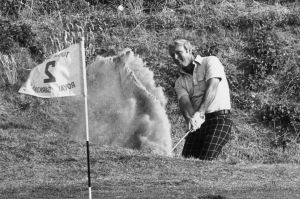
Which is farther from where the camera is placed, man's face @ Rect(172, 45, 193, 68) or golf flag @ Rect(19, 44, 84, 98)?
man's face @ Rect(172, 45, 193, 68)

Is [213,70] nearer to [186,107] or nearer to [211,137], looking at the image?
[186,107]

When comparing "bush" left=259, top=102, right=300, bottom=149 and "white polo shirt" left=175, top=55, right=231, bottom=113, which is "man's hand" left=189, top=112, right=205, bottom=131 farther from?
"bush" left=259, top=102, right=300, bottom=149

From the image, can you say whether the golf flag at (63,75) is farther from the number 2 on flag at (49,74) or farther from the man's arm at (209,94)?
the man's arm at (209,94)

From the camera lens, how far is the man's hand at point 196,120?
771cm

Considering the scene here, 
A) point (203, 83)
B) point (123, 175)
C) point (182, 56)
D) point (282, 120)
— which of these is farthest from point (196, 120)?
point (282, 120)

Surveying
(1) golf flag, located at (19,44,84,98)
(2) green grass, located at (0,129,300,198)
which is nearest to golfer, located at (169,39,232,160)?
(2) green grass, located at (0,129,300,198)

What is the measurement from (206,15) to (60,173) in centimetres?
661

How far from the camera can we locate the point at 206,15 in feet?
46.3

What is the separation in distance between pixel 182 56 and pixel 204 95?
0.51m

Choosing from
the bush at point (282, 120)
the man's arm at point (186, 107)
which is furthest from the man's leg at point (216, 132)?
the bush at point (282, 120)

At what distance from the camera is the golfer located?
7.93m

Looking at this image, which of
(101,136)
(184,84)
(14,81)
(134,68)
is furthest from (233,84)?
(184,84)

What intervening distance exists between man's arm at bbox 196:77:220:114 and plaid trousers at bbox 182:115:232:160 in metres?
0.30

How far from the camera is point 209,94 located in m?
7.80
